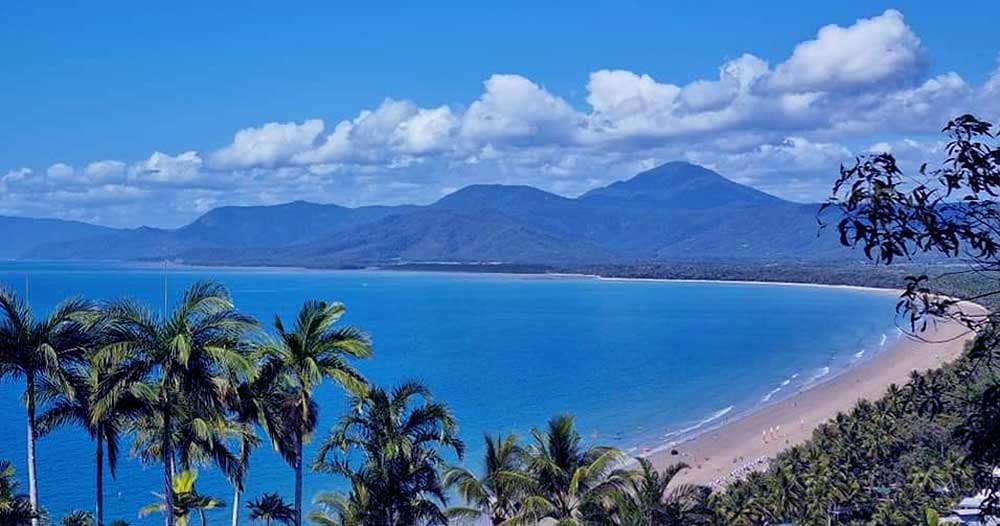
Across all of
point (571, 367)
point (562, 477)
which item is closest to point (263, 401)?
point (562, 477)

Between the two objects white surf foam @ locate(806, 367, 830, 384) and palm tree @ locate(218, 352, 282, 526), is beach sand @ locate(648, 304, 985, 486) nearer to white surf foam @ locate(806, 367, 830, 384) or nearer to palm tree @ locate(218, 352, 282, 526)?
white surf foam @ locate(806, 367, 830, 384)

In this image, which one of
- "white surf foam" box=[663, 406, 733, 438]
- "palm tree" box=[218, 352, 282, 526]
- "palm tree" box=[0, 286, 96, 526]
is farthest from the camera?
"white surf foam" box=[663, 406, 733, 438]

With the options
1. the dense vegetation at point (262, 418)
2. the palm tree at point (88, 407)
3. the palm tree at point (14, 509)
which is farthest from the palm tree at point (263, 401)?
the palm tree at point (14, 509)

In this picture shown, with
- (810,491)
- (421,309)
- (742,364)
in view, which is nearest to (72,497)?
(810,491)

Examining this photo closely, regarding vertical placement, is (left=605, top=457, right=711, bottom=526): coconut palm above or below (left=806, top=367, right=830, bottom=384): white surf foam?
above

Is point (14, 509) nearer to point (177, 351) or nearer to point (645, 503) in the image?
point (177, 351)

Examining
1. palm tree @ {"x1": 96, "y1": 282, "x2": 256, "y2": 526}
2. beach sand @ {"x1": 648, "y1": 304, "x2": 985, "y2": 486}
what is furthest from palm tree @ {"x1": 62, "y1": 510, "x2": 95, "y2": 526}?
beach sand @ {"x1": 648, "y1": 304, "x2": 985, "y2": 486}

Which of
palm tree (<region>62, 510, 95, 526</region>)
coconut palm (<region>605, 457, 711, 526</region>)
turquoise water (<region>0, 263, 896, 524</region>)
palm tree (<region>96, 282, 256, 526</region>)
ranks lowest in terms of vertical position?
turquoise water (<region>0, 263, 896, 524</region>)

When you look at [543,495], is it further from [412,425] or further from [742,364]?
[742,364]
